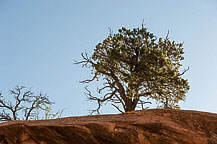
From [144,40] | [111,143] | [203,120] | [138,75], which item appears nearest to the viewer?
[111,143]

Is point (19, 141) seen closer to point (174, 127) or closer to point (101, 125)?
point (101, 125)

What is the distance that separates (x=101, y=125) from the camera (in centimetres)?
441

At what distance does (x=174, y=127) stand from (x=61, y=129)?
7.35 feet

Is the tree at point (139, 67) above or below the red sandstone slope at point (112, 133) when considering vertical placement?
above

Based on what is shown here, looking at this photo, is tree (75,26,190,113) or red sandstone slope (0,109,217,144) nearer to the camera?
red sandstone slope (0,109,217,144)

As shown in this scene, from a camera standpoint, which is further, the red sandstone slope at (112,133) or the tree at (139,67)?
the tree at (139,67)

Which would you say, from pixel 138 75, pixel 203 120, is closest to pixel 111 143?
pixel 203 120

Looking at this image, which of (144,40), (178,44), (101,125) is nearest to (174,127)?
(101,125)

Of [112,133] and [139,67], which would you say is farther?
[139,67]

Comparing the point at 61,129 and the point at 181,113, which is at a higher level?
the point at 181,113

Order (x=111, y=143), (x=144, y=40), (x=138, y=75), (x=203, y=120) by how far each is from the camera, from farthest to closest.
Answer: (x=144, y=40)
(x=138, y=75)
(x=203, y=120)
(x=111, y=143)

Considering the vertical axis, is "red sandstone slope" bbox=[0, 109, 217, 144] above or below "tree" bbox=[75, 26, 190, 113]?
below

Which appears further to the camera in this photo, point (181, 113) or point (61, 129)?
point (181, 113)

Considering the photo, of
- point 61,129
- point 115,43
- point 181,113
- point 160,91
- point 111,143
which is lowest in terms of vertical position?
point 111,143
